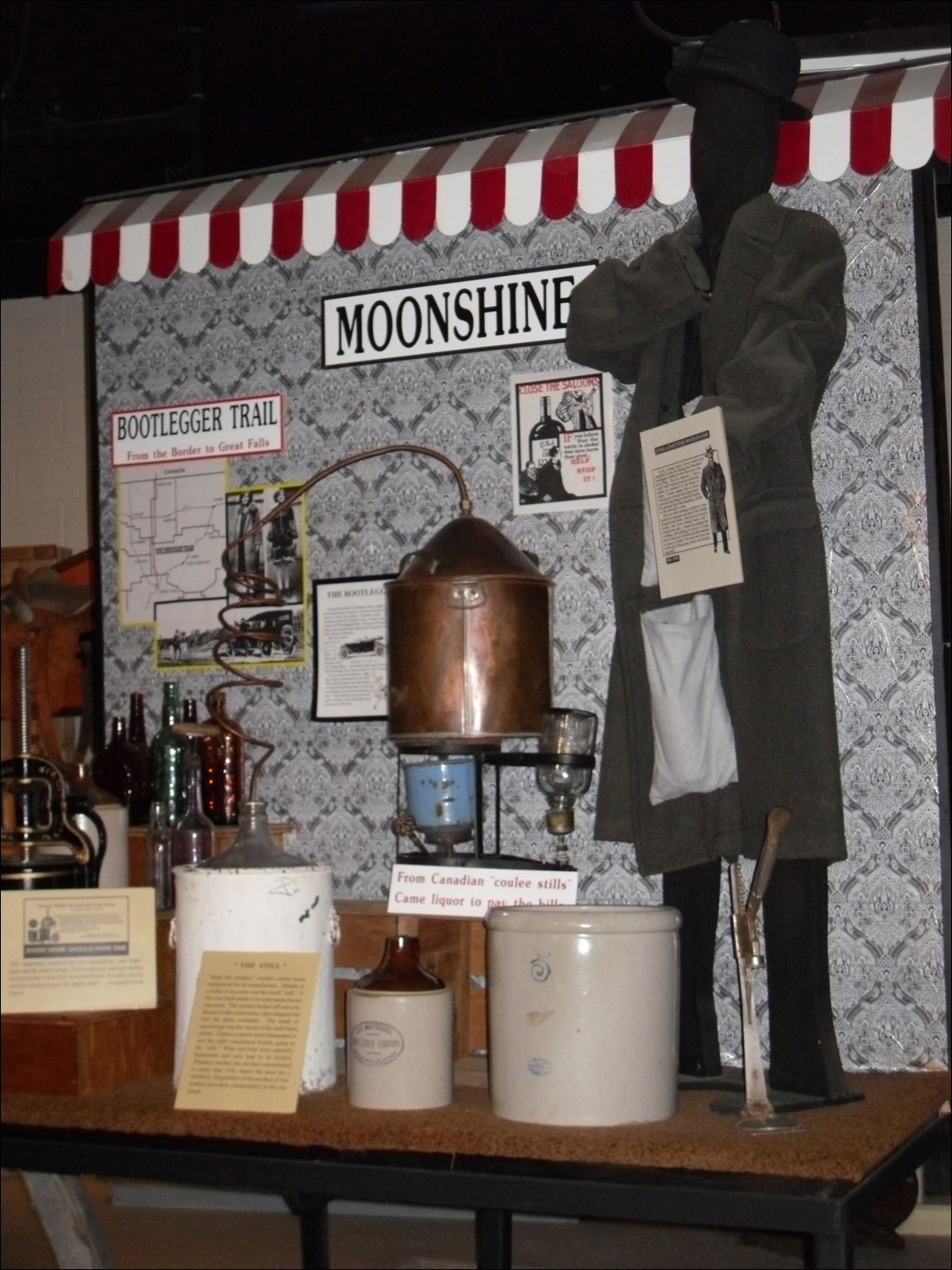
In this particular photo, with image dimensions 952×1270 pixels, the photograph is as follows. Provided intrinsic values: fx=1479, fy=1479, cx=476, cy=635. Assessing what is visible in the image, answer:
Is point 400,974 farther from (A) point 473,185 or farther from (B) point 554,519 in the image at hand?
(A) point 473,185

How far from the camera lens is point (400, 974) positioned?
226 centimetres

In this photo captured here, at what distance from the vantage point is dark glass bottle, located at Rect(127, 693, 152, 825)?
10.6ft

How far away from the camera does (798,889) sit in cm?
239

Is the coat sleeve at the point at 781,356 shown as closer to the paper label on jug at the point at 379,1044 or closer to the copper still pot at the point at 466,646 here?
the copper still pot at the point at 466,646

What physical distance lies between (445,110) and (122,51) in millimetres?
1086

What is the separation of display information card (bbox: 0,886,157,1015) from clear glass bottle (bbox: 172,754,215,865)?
1.52 feet

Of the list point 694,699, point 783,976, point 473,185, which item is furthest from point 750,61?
point 783,976

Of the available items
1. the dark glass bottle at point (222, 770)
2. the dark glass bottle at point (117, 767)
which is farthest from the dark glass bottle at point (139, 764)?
the dark glass bottle at point (222, 770)

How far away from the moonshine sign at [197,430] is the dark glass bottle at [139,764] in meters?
0.55

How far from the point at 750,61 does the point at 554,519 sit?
0.94 m

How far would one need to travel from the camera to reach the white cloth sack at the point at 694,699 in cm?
243

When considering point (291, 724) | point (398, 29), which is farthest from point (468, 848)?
point (398, 29)

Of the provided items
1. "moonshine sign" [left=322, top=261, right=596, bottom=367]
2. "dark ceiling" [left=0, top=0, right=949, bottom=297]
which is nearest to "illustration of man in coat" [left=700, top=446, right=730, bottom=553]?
"moonshine sign" [left=322, top=261, right=596, bottom=367]

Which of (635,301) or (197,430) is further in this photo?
(197,430)
